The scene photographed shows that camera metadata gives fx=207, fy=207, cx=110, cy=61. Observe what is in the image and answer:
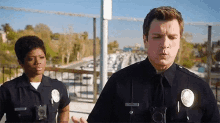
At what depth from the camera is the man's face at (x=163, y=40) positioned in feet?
3.18

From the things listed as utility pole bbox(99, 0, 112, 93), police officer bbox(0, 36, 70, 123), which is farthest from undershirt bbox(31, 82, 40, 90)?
utility pole bbox(99, 0, 112, 93)

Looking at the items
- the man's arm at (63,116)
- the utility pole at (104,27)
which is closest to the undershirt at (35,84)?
the man's arm at (63,116)

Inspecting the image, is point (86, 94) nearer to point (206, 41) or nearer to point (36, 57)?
point (206, 41)

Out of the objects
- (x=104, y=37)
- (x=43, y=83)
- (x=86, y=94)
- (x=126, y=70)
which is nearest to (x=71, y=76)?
(x=86, y=94)

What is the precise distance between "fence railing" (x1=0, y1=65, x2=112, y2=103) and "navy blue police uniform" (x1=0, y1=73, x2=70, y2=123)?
2785mm

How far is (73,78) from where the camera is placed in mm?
5102

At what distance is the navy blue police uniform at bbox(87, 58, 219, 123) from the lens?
1099mm

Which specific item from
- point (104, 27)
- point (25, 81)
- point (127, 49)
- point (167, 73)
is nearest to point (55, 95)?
point (25, 81)

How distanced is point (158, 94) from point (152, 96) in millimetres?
34

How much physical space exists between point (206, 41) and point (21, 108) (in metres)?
3.55

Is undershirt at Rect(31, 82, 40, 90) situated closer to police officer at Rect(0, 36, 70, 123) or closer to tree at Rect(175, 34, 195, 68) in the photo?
police officer at Rect(0, 36, 70, 123)

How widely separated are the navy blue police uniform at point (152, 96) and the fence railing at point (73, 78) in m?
3.32

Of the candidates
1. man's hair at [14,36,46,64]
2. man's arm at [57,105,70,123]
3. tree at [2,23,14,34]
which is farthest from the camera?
tree at [2,23,14,34]

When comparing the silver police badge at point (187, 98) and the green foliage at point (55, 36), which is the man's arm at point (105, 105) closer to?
the silver police badge at point (187, 98)
